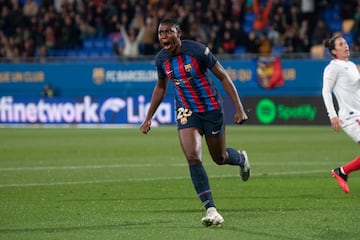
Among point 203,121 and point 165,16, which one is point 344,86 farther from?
point 165,16

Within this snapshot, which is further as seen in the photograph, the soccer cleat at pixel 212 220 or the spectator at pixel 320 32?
the spectator at pixel 320 32

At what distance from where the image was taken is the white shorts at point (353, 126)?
11305 millimetres

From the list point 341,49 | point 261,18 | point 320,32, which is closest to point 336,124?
point 341,49

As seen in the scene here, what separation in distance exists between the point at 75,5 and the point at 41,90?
420cm

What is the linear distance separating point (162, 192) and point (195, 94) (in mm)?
3026

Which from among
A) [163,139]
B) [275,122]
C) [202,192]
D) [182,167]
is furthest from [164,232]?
[275,122]

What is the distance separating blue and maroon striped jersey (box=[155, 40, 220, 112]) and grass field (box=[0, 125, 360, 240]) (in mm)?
1217

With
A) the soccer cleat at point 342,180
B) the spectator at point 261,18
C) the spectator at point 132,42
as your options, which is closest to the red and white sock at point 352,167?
the soccer cleat at point 342,180

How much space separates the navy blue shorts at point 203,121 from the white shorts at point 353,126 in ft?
8.30

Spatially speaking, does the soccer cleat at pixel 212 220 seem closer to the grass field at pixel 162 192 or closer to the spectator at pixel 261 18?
the grass field at pixel 162 192

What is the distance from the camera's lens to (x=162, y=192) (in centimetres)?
1215

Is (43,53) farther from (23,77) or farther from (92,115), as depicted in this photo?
(92,115)

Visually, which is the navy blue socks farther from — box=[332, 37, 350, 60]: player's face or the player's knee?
box=[332, 37, 350, 60]: player's face

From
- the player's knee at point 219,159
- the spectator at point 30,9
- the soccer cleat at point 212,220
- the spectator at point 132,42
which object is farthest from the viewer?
the spectator at point 30,9
